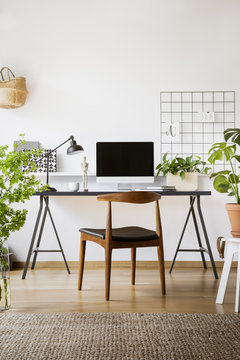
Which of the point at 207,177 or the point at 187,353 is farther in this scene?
the point at 207,177

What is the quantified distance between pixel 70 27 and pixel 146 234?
2291 mm

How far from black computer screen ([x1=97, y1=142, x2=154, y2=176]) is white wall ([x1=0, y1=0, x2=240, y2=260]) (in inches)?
8.7

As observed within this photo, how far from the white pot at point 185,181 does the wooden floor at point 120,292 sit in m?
0.75

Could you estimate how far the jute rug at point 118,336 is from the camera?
1696 millimetres

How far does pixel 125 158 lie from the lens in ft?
11.5

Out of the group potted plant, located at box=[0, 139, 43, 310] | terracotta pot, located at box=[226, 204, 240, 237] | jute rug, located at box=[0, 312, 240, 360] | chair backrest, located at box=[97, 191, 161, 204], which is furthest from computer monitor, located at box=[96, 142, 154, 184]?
jute rug, located at box=[0, 312, 240, 360]

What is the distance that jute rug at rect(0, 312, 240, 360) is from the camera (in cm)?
170

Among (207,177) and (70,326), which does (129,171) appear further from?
(70,326)

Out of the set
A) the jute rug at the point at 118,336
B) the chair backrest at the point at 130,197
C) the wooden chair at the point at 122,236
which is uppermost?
the chair backrest at the point at 130,197

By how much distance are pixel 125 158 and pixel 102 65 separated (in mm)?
974

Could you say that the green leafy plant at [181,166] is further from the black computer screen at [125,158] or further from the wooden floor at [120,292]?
the wooden floor at [120,292]

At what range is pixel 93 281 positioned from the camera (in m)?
3.05

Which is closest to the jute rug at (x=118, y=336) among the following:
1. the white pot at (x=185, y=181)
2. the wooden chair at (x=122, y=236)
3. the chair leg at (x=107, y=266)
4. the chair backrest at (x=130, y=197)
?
the chair leg at (x=107, y=266)

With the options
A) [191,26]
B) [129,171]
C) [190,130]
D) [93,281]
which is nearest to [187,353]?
[93,281]
